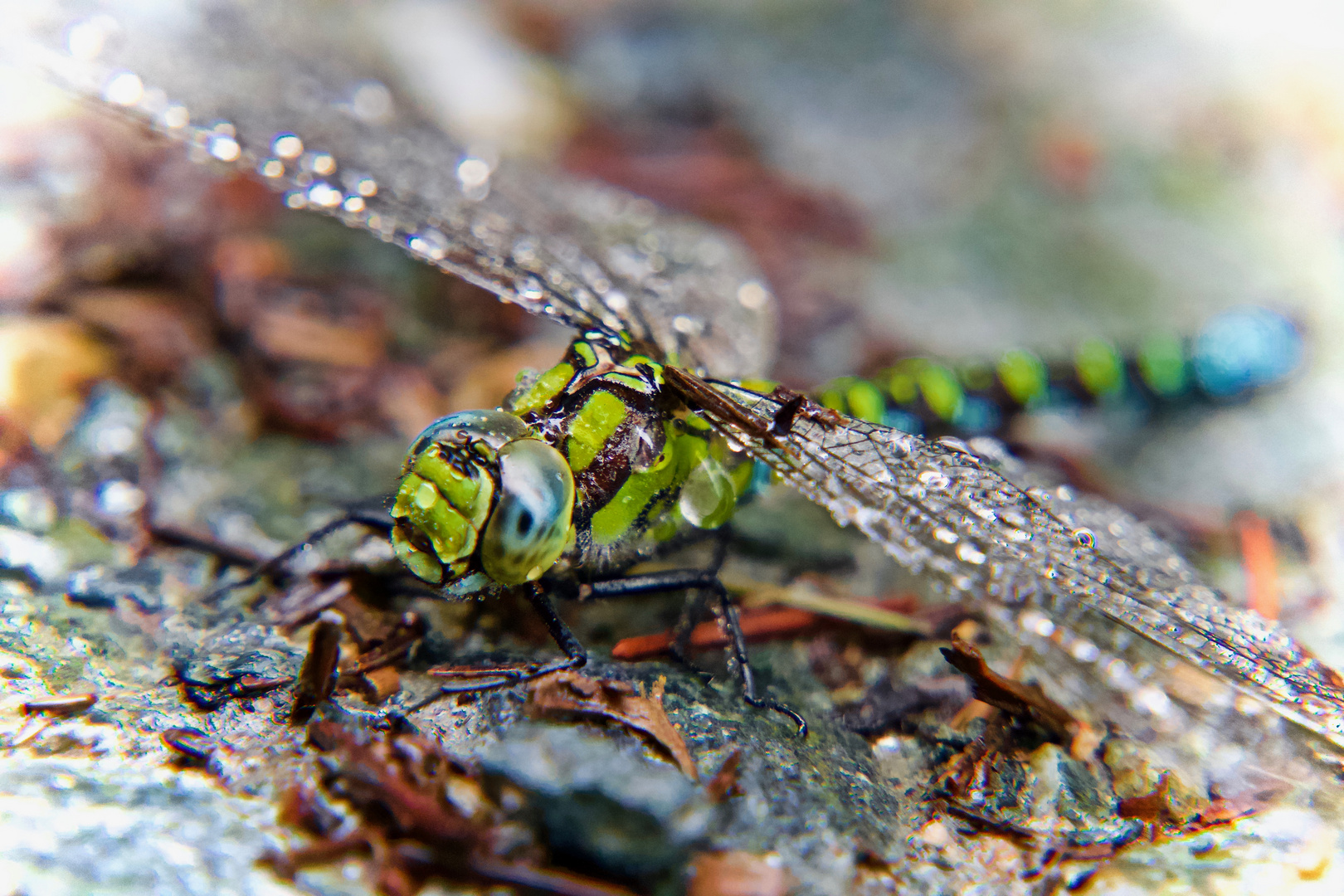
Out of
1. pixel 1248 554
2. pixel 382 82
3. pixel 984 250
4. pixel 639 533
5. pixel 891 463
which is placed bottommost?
pixel 639 533

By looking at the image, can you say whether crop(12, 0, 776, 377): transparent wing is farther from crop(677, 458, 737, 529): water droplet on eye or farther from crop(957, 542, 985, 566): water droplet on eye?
crop(957, 542, 985, 566): water droplet on eye

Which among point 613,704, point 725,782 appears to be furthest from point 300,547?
point 725,782

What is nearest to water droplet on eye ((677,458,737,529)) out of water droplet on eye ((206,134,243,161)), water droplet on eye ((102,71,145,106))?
A: water droplet on eye ((206,134,243,161))

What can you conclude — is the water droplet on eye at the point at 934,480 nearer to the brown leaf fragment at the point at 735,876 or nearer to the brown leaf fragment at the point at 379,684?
the brown leaf fragment at the point at 735,876

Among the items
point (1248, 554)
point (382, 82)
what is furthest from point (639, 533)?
point (382, 82)

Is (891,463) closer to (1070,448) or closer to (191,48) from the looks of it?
(1070,448)

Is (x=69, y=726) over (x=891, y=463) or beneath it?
beneath

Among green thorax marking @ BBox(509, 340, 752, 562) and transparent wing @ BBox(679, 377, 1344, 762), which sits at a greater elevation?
transparent wing @ BBox(679, 377, 1344, 762)
